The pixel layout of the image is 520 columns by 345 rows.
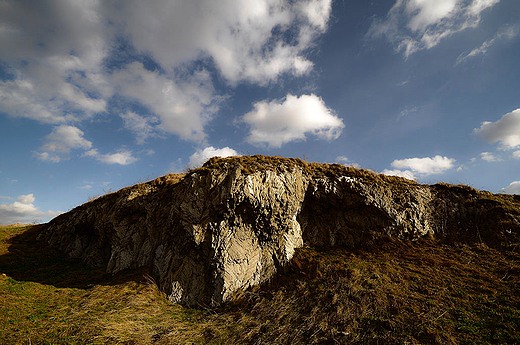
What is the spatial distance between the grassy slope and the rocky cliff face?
1139 millimetres

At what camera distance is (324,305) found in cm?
1005

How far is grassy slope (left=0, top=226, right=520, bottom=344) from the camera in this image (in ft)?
27.3

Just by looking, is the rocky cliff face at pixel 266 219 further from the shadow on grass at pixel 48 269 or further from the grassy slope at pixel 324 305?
the shadow on grass at pixel 48 269

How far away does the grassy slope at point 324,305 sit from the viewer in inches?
328

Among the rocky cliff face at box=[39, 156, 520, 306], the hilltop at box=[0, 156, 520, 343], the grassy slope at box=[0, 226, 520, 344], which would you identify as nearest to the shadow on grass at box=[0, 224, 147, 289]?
the hilltop at box=[0, 156, 520, 343]

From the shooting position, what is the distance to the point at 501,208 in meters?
14.4

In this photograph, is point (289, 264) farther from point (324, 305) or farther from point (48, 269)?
point (48, 269)

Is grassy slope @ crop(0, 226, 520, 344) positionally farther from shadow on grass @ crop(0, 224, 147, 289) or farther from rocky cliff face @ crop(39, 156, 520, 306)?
rocky cliff face @ crop(39, 156, 520, 306)

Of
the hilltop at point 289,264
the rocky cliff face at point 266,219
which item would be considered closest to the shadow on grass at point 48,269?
the hilltop at point 289,264

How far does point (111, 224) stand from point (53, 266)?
6.17 meters

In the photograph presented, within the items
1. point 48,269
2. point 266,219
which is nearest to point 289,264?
point 266,219

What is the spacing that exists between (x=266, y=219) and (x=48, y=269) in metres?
19.9

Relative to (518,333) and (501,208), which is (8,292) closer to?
(518,333)

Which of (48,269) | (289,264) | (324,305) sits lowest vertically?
(324,305)
